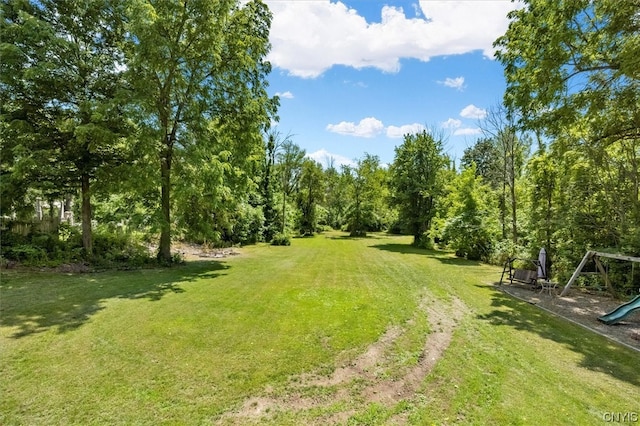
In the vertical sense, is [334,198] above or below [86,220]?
above

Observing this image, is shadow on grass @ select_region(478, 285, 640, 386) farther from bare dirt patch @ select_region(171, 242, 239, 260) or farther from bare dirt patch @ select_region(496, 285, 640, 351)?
bare dirt patch @ select_region(171, 242, 239, 260)

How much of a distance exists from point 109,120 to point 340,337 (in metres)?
10.4

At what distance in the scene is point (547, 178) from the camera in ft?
43.2

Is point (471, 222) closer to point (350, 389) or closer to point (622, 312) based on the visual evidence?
point (622, 312)

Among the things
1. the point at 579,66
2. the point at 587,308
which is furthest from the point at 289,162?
the point at 587,308

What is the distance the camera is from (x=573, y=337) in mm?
6582

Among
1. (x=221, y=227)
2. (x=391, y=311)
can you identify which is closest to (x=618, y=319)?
(x=391, y=311)

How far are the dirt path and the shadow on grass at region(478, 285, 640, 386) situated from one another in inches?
95.8

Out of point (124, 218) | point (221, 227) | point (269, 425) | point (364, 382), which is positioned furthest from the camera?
point (221, 227)

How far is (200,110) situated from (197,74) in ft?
4.53

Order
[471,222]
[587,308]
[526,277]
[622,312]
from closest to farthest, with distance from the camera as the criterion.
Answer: [622,312], [587,308], [526,277], [471,222]

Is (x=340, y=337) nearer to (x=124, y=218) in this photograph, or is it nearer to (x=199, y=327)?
(x=199, y=327)

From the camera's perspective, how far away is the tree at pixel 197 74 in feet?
37.0

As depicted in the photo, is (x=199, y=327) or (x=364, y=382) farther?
(x=199, y=327)
